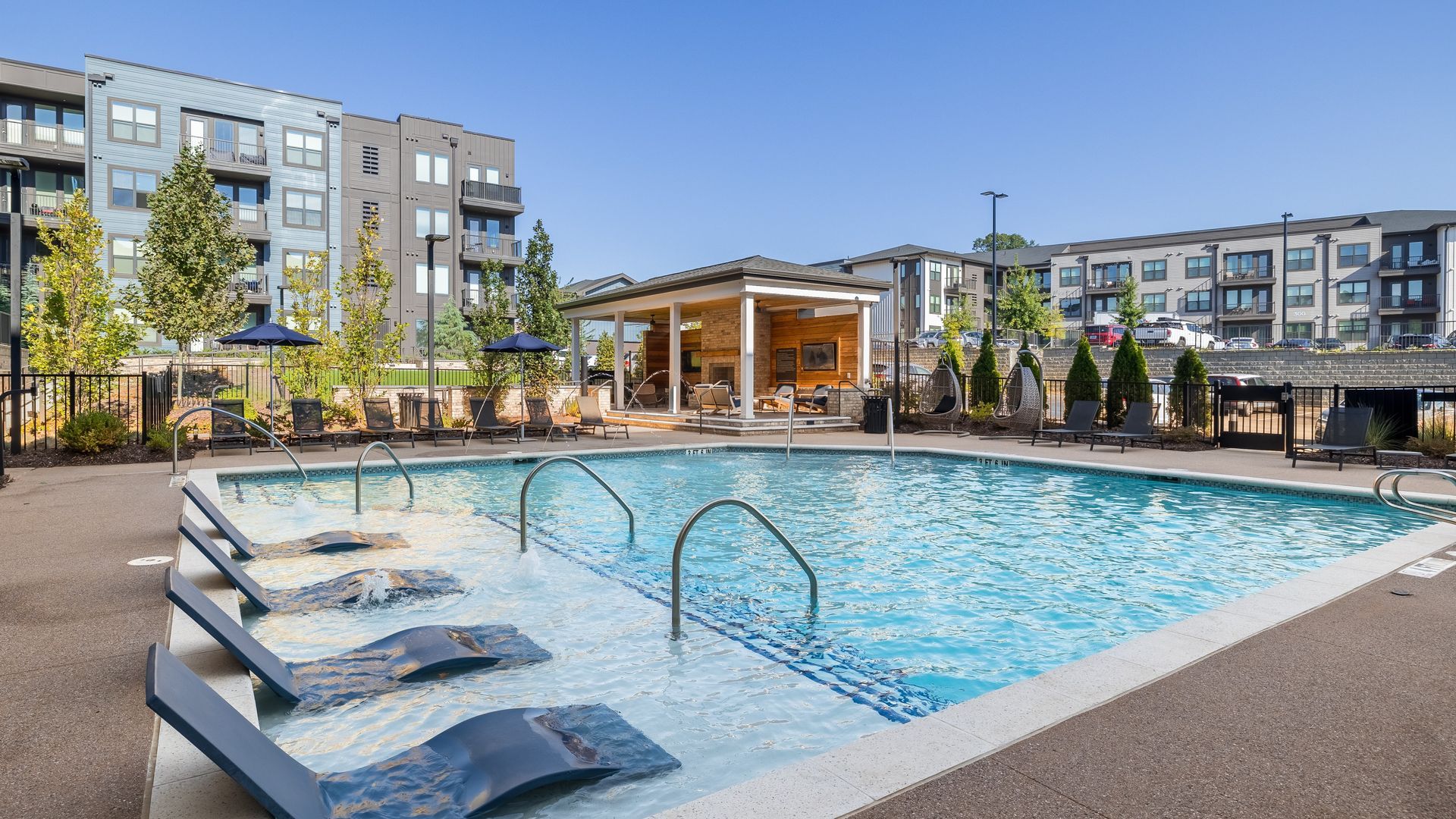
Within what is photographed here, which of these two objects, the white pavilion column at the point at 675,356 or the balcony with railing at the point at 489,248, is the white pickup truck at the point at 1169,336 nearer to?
the white pavilion column at the point at 675,356

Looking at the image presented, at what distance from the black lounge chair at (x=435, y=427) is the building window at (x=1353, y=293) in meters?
63.4

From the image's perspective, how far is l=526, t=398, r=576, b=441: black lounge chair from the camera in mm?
18359

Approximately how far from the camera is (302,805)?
8.49 feet

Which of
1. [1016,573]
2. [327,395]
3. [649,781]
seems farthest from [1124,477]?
[327,395]

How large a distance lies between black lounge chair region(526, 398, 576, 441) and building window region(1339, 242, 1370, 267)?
6144cm

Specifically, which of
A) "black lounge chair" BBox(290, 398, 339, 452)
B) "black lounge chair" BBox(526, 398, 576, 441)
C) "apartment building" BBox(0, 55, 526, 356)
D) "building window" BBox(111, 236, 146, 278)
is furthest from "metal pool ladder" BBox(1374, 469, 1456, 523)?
"building window" BBox(111, 236, 146, 278)

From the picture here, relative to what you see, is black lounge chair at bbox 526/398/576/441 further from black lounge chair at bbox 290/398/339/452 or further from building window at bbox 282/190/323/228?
building window at bbox 282/190/323/228

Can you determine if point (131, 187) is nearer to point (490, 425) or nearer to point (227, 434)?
point (227, 434)

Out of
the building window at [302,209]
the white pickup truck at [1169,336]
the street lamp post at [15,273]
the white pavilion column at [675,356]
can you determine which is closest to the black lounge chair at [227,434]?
the street lamp post at [15,273]

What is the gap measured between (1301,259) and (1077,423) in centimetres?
5468

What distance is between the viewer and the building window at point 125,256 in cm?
2978

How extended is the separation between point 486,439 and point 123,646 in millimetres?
14085

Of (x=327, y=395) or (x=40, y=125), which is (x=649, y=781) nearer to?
(x=327, y=395)

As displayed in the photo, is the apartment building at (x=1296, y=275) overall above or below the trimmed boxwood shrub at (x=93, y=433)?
above
